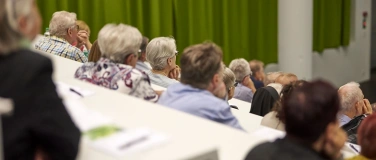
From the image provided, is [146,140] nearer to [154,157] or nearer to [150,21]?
[154,157]

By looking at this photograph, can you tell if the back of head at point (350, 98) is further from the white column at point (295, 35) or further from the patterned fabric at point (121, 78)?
the white column at point (295, 35)

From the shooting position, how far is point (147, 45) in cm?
402

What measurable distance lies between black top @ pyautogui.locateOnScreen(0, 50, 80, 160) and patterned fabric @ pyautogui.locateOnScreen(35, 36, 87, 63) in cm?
275

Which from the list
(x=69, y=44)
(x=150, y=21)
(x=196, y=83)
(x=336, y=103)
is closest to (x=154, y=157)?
(x=336, y=103)

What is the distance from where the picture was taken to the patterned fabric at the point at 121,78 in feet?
9.29

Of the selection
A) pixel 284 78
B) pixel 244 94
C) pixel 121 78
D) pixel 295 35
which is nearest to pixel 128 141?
pixel 121 78

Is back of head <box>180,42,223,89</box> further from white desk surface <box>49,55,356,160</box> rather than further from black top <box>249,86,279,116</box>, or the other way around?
black top <box>249,86,279,116</box>

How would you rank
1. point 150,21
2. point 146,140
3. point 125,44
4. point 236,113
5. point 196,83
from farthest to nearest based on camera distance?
point 150,21 → point 236,113 → point 125,44 → point 196,83 → point 146,140

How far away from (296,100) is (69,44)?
9.55 feet

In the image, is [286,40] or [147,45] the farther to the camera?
[286,40]

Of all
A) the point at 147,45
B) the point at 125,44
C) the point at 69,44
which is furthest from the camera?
the point at 69,44

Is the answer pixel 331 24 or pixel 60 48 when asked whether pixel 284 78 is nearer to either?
pixel 60 48

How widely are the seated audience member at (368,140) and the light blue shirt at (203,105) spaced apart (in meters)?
0.61

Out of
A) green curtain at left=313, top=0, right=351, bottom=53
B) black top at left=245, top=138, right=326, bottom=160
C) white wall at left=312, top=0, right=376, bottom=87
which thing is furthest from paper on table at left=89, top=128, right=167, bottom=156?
white wall at left=312, top=0, right=376, bottom=87
